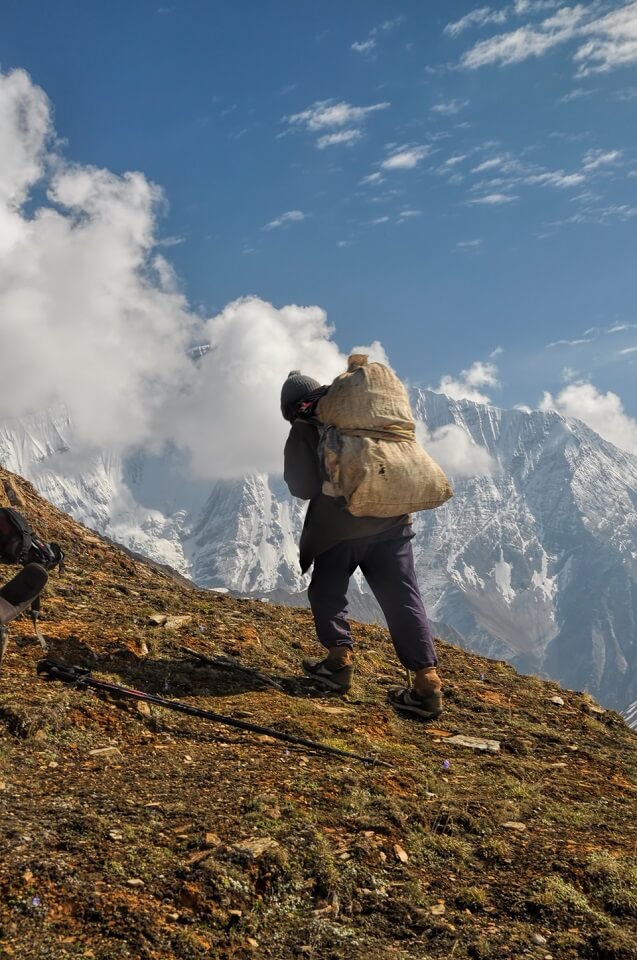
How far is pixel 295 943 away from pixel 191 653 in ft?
16.0

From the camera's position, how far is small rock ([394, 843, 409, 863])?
4.04m

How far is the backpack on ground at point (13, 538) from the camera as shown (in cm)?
556

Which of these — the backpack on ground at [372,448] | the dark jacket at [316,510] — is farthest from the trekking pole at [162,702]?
the backpack on ground at [372,448]

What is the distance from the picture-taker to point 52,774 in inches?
184

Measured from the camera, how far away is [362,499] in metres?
6.95

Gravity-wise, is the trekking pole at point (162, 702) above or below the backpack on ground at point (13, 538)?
below

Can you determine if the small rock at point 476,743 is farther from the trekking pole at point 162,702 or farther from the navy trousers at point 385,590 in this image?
the trekking pole at point 162,702

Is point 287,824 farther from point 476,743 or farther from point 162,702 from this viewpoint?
point 476,743

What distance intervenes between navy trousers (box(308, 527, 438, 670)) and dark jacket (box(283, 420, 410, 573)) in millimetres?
141

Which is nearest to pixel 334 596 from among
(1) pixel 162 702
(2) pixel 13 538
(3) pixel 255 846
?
(1) pixel 162 702

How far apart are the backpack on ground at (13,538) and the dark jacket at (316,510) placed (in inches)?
103

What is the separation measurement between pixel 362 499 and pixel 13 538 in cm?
303

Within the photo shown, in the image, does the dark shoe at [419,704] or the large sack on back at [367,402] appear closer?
the large sack on back at [367,402]

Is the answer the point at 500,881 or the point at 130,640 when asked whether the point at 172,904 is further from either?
the point at 130,640
